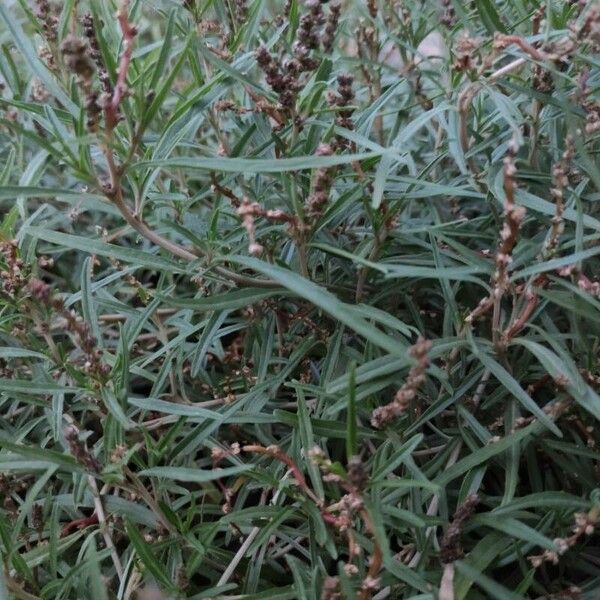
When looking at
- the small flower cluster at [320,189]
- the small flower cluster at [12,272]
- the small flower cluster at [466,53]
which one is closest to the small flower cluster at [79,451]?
the small flower cluster at [12,272]

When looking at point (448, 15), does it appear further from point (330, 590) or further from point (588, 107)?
point (330, 590)

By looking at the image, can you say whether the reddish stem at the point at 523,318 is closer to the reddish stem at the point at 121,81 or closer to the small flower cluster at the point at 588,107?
the small flower cluster at the point at 588,107

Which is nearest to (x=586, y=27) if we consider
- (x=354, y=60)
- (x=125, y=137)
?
(x=354, y=60)

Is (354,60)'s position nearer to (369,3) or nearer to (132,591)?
(369,3)

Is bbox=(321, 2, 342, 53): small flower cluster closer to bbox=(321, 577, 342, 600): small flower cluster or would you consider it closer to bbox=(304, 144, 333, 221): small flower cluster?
bbox=(304, 144, 333, 221): small flower cluster

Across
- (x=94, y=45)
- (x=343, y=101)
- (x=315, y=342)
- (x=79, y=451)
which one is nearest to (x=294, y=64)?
(x=343, y=101)

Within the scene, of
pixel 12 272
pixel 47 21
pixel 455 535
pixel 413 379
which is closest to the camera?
pixel 413 379

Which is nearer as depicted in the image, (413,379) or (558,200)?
(413,379)

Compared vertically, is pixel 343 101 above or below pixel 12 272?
above
